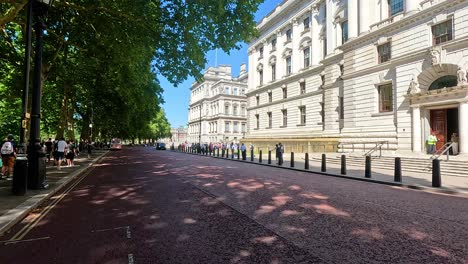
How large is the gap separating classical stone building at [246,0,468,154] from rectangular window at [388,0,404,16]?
0.28 feet

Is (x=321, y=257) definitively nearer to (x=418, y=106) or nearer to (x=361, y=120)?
(x=418, y=106)

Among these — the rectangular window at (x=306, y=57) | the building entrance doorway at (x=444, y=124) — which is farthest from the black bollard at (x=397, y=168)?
the rectangular window at (x=306, y=57)

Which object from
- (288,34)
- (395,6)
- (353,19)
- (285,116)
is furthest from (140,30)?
(288,34)

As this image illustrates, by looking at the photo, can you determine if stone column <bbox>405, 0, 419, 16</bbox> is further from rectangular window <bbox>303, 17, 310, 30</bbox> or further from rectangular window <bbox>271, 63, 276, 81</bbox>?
rectangular window <bbox>271, 63, 276, 81</bbox>

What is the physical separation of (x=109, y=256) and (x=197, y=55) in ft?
31.3

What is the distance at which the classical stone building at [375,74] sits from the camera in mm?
20062

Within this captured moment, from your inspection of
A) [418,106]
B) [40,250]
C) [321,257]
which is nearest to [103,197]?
[40,250]

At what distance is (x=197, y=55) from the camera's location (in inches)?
492

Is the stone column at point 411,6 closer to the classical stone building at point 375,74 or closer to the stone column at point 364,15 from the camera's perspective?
the classical stone building at point 375,74

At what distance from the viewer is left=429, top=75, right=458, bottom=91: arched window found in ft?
65.5

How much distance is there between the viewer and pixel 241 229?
5.52 meters

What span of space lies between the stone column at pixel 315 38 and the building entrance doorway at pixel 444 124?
746 inches

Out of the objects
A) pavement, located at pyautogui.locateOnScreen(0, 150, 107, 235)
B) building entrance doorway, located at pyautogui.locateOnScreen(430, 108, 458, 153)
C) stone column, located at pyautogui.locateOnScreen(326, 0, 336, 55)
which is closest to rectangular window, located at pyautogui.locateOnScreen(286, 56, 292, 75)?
stone column, located at pyautogui.locateOnScreen(326, 0, 336, 55)

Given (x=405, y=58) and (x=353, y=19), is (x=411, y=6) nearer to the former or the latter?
(x=405, y=58)
